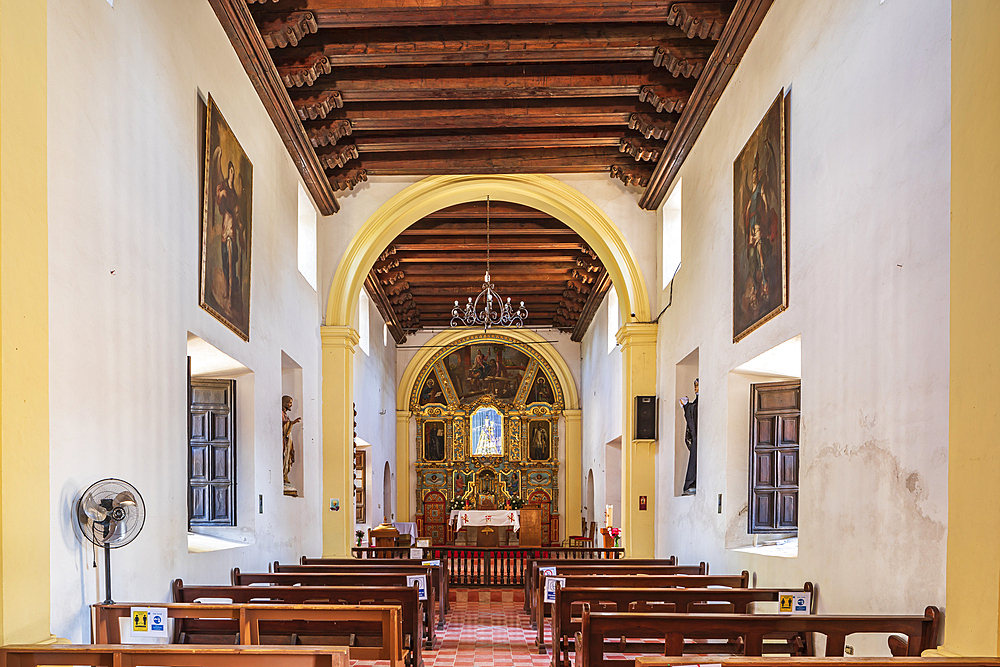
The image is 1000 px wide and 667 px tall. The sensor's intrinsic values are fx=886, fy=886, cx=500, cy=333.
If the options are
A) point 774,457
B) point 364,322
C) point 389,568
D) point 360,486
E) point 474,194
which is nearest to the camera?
point 774,457

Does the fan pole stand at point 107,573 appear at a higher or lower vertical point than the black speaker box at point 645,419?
lower

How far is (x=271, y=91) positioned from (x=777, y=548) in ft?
20.2

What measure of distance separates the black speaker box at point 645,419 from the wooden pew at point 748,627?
23.6ft

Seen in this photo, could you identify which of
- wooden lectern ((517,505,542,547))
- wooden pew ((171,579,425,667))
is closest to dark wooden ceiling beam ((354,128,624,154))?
wooden pew ((171,579,425,667))

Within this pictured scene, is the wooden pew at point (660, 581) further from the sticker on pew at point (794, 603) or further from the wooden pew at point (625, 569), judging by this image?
the sticker on pew at point (794, 603)

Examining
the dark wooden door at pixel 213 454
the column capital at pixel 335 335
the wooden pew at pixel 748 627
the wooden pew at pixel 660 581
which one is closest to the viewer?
the wooden pew at pixel 748 627

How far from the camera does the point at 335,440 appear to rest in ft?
39.7

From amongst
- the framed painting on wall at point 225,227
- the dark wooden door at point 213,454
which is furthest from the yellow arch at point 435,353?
the framed painting on wall at point 225,227

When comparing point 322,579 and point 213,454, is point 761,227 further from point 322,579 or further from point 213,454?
point 213,454

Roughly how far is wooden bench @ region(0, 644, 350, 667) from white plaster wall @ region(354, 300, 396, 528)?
471 inches

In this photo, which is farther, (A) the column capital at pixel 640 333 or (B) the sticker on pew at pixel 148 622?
(A) the column capital at pixel 640 333

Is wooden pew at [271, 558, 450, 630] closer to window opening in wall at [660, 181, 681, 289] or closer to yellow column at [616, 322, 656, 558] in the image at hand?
yellow column at [616, 322, 656, 558]

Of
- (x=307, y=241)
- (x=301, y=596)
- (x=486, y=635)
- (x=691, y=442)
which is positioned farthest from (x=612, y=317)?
(x=301, y=596)

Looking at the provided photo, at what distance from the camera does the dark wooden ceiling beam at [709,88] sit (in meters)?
7.26
